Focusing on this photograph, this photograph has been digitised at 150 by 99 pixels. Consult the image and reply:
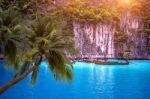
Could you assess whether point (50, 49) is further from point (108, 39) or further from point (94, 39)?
point (108, 39)

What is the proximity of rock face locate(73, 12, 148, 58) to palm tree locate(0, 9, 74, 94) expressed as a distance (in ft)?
185

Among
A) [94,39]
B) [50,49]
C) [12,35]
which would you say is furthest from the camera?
[94,39]

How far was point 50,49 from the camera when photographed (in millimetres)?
15609

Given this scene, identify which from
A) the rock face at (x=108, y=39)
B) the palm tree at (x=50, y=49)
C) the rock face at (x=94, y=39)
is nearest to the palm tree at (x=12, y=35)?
the palm tree at (x=50, y=49)

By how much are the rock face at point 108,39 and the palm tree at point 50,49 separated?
5628cm

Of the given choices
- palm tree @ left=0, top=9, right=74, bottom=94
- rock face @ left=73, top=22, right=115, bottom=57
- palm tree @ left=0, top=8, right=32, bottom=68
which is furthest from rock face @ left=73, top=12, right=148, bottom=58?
palm tree @ left=0, top=9, right=74, bottom=94

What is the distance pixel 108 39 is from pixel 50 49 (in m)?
63.8

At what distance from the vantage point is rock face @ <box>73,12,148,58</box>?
249 feet

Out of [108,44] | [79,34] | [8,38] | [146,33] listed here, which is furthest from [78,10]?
[8,38]

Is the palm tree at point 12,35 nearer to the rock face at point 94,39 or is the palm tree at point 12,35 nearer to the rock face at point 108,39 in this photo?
the rock face at point 108,39

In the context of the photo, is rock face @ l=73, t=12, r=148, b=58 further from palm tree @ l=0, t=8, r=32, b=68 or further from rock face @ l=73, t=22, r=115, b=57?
palm tree @ l=0, t=8, r=32, b=68

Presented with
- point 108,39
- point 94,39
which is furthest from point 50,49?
point 108,39

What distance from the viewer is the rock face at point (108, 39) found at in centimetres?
7581

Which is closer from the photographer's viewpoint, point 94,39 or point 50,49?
point 50,49
